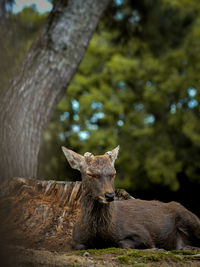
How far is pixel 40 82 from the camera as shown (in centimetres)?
723

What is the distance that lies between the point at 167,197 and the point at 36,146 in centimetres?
1471

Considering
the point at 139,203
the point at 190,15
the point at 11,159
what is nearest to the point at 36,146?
the point at 11,159

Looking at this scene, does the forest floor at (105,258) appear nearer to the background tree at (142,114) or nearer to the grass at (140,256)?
the grass at (140,256)

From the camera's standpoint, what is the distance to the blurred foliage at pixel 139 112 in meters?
17.6

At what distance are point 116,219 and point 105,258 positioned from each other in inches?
34.8

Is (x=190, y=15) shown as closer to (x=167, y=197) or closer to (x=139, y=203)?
(x=167, y=197)

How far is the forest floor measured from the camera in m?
3.05

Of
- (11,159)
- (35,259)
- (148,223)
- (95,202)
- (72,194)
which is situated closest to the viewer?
(35,259)

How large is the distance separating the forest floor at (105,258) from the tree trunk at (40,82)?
247 cm

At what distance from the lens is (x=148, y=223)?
455 cm

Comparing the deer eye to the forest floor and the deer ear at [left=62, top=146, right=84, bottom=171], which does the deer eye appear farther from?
the forest floor

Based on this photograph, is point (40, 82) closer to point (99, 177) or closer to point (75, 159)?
point (75, 159)

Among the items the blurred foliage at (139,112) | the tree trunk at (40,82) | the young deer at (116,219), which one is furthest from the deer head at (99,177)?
the blurred foliage at (139,112)

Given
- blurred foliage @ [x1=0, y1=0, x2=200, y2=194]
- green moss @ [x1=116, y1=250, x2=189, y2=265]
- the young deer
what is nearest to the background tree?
blurred foliage @ [x1=0, y1=0, x2=200, y2=194]
